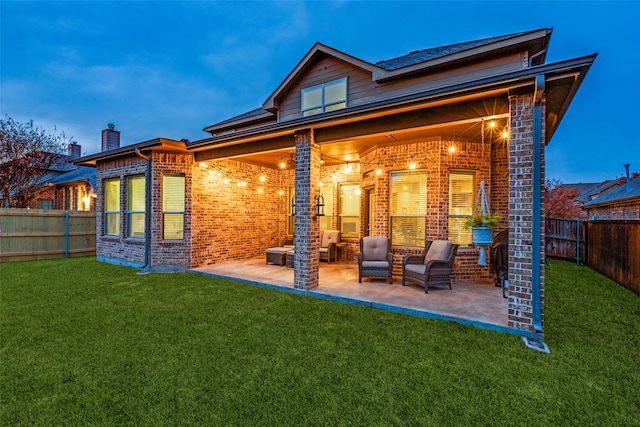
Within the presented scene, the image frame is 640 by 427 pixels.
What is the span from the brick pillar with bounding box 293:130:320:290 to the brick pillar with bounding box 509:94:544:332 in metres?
3.20

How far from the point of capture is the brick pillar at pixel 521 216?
3.62 m

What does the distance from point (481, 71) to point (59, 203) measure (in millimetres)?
20362

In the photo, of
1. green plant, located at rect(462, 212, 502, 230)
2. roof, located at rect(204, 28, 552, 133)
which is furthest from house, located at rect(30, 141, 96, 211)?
green plant, located at rect(462, 212, 502, 230)

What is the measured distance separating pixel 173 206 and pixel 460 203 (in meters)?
7.11

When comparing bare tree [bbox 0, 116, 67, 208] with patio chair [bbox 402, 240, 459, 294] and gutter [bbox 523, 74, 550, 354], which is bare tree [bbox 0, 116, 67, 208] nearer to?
patio chair [bbox 402, 240, 459, 294]

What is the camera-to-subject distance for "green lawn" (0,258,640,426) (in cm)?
228

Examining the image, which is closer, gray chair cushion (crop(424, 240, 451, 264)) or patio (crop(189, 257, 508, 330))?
patio (crop(189, 257, 508, 330))

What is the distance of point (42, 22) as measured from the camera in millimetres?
22688

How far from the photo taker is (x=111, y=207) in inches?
357

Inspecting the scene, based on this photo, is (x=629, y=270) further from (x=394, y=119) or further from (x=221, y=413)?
→ (x=221, y=413)

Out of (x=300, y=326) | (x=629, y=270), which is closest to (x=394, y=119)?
(x=300, y=326)

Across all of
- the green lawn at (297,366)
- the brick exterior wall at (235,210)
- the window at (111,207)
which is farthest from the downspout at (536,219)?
the window at (111,207)

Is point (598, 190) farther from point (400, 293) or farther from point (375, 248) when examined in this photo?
point (400, 293)

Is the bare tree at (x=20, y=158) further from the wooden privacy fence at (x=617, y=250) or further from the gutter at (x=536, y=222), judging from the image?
the wooden privacy fence at (x=617, y=250)
